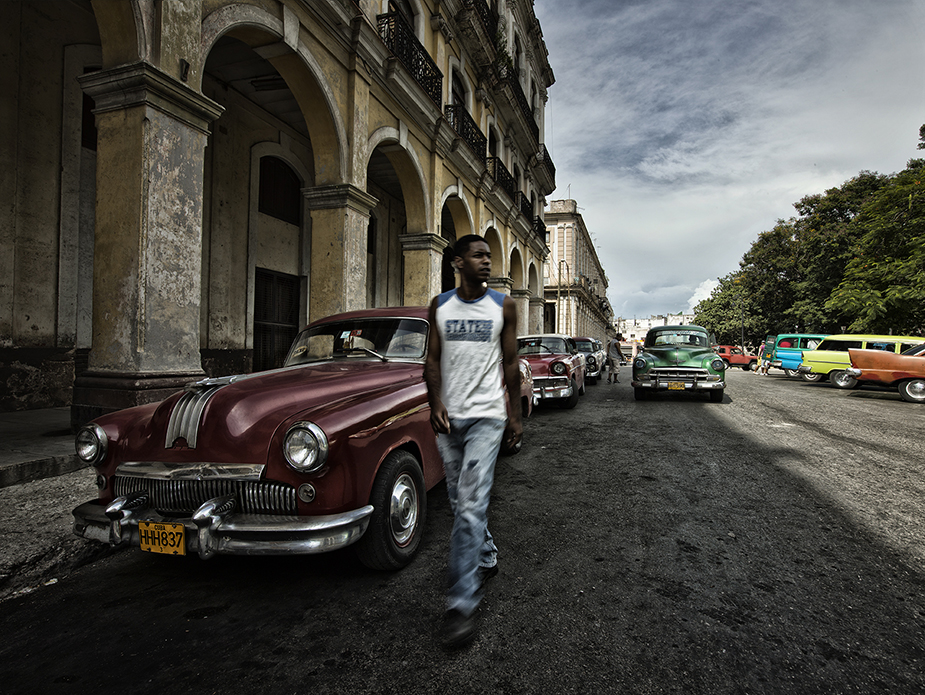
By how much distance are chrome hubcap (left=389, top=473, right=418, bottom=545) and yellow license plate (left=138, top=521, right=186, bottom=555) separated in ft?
3.23

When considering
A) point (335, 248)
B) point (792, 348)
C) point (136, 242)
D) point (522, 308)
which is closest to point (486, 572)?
point (136, 242)

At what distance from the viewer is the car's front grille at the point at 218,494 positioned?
2416 millimetres

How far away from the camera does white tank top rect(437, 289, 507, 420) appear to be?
2260mm

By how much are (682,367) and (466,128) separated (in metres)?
8.98

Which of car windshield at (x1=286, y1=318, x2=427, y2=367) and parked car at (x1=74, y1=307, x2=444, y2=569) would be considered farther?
car windshield at (x1=286, y1=318, x2=427, y2=367)

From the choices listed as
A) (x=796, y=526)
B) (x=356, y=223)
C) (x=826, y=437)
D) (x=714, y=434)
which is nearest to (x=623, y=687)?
(x=796, y=526)

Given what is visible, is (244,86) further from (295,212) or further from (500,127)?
(500,127)

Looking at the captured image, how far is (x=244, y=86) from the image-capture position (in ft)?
31.4

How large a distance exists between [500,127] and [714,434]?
15642 mm

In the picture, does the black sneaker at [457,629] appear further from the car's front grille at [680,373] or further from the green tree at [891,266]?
the green tree at [891,266]

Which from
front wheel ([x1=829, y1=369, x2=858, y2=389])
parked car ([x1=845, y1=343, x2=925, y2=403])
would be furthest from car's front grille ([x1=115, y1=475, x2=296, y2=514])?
front wheel ([x1=829, y1=369, x2=858, y2=389])

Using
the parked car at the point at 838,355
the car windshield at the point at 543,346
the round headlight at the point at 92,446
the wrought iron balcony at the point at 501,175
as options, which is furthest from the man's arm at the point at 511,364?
the parked car at the point at 838,355

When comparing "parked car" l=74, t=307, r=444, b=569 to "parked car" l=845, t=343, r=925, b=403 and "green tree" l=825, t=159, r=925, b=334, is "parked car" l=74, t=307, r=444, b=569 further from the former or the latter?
"green tree" l=825, t=159, r=925, b=334

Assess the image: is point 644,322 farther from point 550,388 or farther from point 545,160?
point 550,388
